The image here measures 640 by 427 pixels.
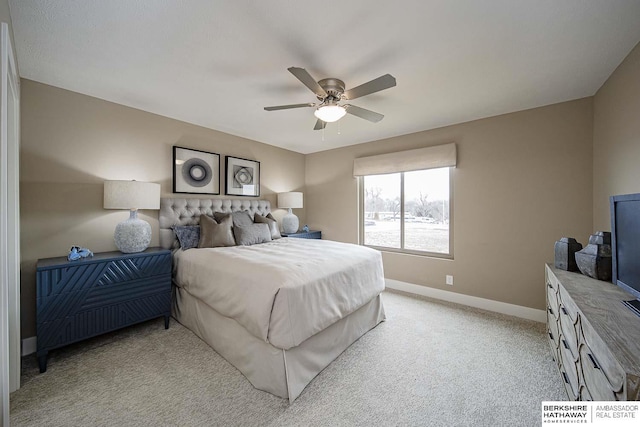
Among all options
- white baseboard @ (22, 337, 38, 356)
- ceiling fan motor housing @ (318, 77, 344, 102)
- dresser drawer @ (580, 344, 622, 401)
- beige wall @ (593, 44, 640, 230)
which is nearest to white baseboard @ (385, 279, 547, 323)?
beige wall @ (593, 44, 640, 230)

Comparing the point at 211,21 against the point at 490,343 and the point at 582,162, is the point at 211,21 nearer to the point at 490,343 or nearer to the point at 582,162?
the point at 490,343

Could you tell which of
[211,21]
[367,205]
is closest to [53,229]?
[211,21]

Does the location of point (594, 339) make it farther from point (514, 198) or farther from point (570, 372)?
point (514, 198)

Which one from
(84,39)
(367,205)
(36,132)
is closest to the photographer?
(84,39)

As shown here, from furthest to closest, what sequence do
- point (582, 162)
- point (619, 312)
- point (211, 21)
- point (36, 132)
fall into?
point (582, 162), point (36, 132), point (211, 21), point (619, 312)

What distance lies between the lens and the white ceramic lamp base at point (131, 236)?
8.13 ft

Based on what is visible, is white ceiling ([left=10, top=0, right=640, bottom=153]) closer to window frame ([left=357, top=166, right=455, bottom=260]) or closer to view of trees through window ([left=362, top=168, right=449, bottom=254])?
view of trees through window ([left=362, top=168, right=449, bottom=254])

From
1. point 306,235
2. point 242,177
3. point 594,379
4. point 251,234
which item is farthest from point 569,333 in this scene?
point 242,177

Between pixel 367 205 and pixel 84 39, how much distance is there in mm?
3868

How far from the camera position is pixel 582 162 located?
264cm

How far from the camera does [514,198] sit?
302 cm

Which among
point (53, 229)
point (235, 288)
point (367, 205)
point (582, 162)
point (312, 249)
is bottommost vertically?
point (235, 288)

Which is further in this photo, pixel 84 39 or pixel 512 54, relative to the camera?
pixel 512 54

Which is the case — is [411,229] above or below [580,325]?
above
